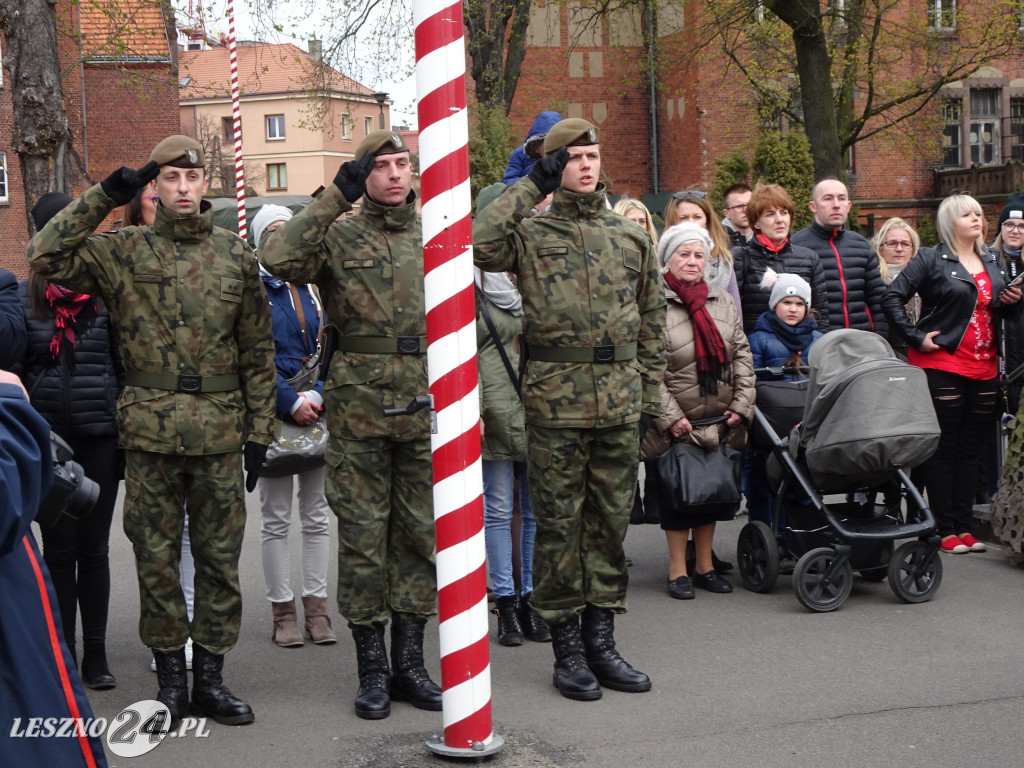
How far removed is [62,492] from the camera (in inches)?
91.2

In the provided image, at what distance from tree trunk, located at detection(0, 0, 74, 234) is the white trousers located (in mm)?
6961

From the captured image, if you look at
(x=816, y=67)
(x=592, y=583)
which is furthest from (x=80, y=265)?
(x=816, y=67)

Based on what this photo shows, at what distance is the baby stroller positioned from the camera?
634cm

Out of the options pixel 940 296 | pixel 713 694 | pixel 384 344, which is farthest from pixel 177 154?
pixel 940 296

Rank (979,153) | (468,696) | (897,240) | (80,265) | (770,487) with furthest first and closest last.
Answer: (979,153)
(897,240)
(770,487)
(80,265)
(468,696)

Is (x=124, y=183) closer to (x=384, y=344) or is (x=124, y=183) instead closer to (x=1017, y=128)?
(x=384, y=344)

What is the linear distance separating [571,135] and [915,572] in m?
3.13

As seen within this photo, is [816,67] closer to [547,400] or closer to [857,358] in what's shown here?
[857,358]

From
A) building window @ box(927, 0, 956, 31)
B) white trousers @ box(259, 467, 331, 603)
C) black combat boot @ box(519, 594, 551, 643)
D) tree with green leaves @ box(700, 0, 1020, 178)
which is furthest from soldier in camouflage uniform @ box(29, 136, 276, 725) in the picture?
building window @ box(927, 0, 956, 31)

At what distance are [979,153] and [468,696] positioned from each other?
38.9 meters

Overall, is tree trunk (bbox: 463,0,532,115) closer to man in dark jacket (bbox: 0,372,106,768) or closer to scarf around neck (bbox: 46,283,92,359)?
scarf around neck (bbox: 46,283,92,359)

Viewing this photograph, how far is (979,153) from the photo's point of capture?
129 feet

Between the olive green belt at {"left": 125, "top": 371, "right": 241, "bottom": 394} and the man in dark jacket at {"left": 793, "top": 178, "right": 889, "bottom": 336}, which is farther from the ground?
the man in dark jacket at {"left": 793, "top": 178, "right": 889, "bottom": 336}

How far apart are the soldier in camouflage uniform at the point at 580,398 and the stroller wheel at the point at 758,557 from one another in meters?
1.60
